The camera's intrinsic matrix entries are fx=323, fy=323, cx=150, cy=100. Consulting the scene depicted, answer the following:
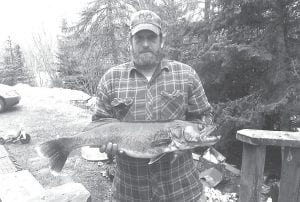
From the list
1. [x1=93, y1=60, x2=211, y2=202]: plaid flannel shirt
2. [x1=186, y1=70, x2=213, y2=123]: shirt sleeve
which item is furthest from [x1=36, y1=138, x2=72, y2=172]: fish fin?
[x1=186, y1=70, x2=213, y2=123]: shirt sleeve

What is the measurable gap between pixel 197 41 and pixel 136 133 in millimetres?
4852

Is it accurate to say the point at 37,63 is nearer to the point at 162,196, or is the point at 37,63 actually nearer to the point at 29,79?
the point at 29,79

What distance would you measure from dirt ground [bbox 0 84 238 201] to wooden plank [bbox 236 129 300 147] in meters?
2.45

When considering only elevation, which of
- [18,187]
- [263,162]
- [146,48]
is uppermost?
[146,48]

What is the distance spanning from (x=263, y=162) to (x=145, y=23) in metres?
1.74

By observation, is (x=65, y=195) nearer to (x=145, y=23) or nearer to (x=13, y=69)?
(x=145, y=23)

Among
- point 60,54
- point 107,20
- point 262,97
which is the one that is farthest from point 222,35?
point 60,54

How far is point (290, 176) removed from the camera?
304 cm

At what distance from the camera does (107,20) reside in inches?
537

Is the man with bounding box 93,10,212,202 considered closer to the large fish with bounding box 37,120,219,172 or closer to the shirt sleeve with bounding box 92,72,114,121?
the shirt sleeve with bounding box 92,72,114,121

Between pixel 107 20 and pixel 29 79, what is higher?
pixel 107 20

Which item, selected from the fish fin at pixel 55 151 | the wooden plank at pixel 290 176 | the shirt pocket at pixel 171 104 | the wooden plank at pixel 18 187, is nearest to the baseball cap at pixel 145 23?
the shirt pocket at pixel 171 104

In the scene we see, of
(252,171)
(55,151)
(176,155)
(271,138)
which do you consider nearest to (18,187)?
(55,151)

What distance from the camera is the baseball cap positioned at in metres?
3.09
